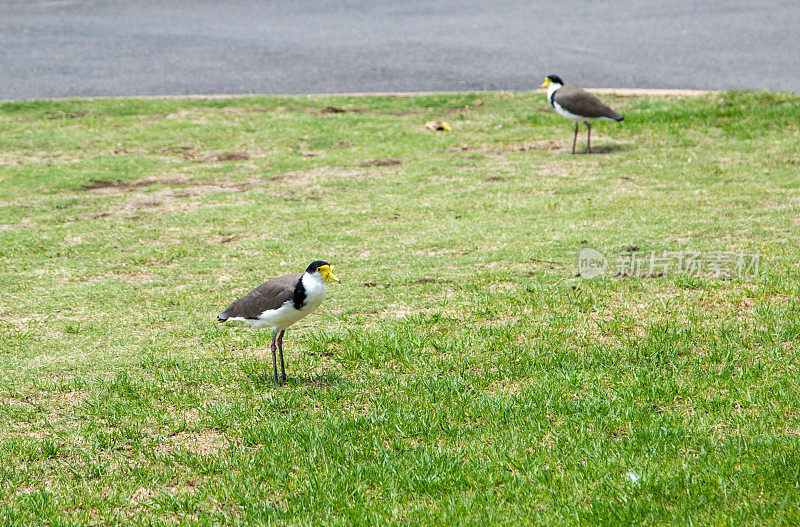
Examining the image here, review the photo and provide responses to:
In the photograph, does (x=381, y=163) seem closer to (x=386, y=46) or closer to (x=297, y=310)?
(x=297, y=310)

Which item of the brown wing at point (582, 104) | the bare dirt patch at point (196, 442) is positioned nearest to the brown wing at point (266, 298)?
the bare dirt patch at point (196, 442)

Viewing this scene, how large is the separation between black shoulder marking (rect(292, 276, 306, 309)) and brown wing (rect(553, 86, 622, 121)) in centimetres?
721

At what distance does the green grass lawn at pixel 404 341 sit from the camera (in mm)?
4156

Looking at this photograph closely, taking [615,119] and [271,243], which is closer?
[271,243]

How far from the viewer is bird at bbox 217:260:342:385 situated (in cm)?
507

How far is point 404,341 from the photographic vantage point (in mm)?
5840

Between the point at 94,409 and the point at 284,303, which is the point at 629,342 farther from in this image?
the point at 94,409

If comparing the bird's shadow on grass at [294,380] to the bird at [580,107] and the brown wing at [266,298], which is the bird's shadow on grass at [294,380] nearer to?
the brown wing at [266,298]

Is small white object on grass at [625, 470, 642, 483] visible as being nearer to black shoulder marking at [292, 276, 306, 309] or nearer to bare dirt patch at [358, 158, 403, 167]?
black shoulder marking at [292, 276, 306, 309]

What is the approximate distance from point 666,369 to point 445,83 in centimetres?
1036

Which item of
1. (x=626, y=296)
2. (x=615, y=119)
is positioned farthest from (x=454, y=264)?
(x=615, y=119)

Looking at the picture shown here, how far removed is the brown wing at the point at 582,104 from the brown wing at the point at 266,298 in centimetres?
704

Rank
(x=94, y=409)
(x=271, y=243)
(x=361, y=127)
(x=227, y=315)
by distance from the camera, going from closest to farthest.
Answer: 1. (x=94, y=409)
2. (x=227, y=315)
3. (x=271, y=243)
4. (x=361, y=127)

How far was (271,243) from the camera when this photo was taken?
26.6 ft
